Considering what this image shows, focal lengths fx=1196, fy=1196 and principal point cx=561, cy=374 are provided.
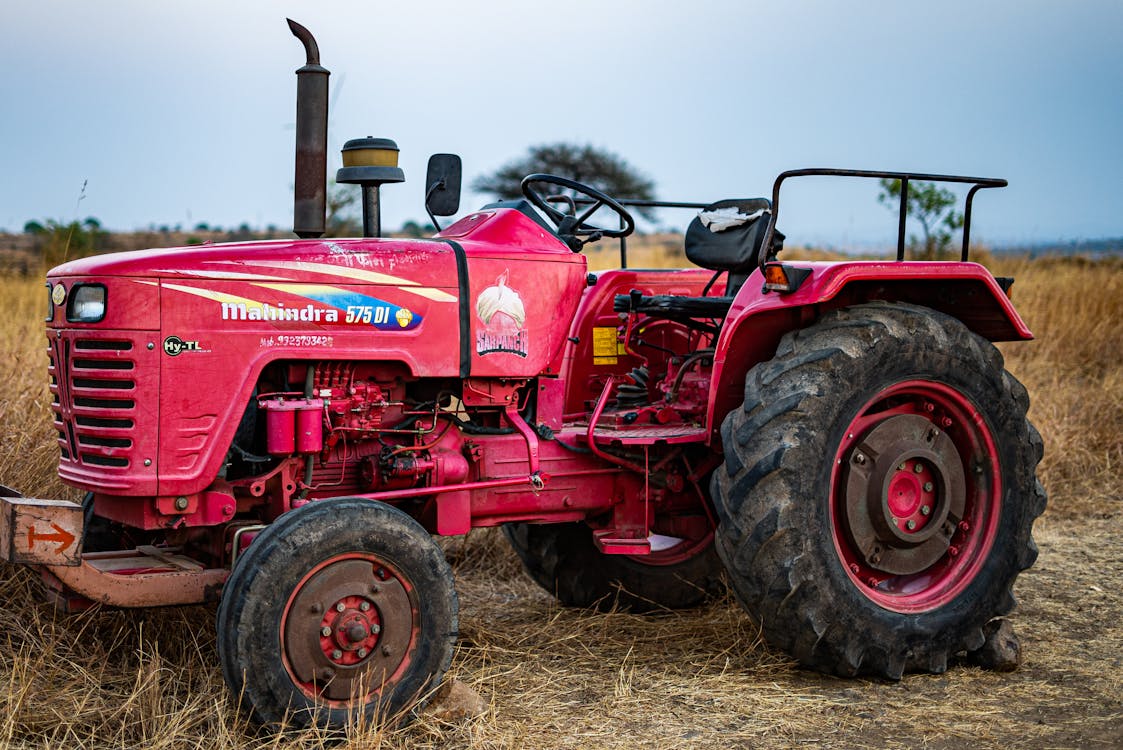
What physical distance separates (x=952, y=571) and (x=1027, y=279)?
8.25m

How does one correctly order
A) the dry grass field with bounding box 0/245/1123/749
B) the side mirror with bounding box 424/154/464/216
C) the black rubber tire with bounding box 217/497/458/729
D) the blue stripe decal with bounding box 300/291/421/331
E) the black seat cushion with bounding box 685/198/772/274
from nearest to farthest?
the black rubber tire with bounding box 217/497/458/729 < the dry grass field with bounding box 0/245/1123/749 < the blue stripe decal with bounding box 300/291/421/331 < the side mirror with bounding box 424/154/464/216 < the black seat cushion with bounding box 685/198/772/274

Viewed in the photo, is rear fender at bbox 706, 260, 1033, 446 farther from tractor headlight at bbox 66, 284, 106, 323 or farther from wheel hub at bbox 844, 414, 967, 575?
tractor headlight at bbox 66, 284, 106, 323

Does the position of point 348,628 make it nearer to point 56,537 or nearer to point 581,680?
point 56,537

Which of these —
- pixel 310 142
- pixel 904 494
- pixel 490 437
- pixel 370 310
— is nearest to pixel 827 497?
pixel 904 494

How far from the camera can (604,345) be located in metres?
5.16

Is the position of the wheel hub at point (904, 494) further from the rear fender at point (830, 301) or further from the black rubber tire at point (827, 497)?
the rear fender at point (830, 301)

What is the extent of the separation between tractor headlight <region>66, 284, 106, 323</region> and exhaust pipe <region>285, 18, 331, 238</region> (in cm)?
76

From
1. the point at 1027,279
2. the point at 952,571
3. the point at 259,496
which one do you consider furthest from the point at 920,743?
the point at 1027,279

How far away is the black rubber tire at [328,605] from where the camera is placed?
3.33 metres

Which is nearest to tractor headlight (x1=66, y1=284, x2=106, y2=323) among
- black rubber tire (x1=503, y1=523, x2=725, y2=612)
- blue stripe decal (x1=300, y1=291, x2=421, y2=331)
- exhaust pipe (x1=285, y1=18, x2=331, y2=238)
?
blue stripe decal (x1=300, y1=291, x2=421, y2=331)

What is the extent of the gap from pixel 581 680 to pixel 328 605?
1.15m

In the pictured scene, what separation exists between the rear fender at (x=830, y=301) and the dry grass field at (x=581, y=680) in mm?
927

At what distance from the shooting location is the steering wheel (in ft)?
14.7

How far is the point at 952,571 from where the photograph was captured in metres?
4.47
